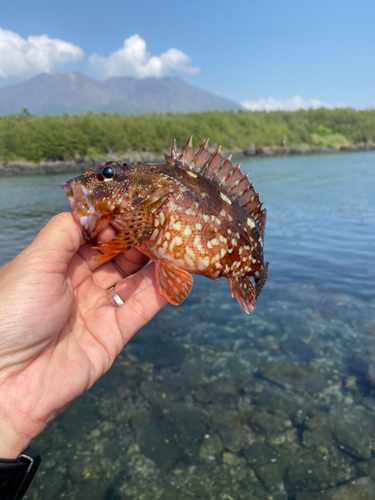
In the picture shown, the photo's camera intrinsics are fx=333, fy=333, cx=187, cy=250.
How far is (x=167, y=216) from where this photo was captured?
3270 mm

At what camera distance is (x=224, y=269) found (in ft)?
11.4

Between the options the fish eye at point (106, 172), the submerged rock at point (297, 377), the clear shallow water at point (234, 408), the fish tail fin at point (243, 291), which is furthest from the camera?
the submerged rock at point (297, 377)

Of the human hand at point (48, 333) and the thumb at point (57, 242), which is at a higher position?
the thumb at point (57, 242)

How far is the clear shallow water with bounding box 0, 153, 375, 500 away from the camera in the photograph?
5.16 m

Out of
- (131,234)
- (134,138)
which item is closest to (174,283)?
(131,234)

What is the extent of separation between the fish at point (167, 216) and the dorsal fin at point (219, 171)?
17mm

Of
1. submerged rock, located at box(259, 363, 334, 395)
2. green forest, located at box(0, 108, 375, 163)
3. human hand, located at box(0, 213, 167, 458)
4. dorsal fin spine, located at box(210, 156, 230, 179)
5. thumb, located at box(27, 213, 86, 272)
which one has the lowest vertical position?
submerged rock, located at box(259, 363, 334, 395)

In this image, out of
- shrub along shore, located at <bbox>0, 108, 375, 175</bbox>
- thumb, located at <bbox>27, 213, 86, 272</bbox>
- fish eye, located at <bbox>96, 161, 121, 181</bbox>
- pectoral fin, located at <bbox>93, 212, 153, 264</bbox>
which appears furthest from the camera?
shrub along shore, located at <bbox>0, 108, 375, 175</bbox>

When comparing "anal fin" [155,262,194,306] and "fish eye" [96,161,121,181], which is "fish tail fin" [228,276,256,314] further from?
"fish eye" [96,161,121,181]

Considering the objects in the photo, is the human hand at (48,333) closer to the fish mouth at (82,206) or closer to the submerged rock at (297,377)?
the fish mouth at (82,206)

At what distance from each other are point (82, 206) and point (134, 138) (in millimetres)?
72228

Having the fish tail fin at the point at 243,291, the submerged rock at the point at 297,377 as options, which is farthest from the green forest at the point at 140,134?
the fish tail fin at the point at 243,291

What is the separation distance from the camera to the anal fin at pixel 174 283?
11.0 feet

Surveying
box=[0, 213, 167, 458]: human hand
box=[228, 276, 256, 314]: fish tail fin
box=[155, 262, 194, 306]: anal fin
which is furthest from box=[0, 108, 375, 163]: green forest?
box=[155, 262, 194, 306]: anal fin
